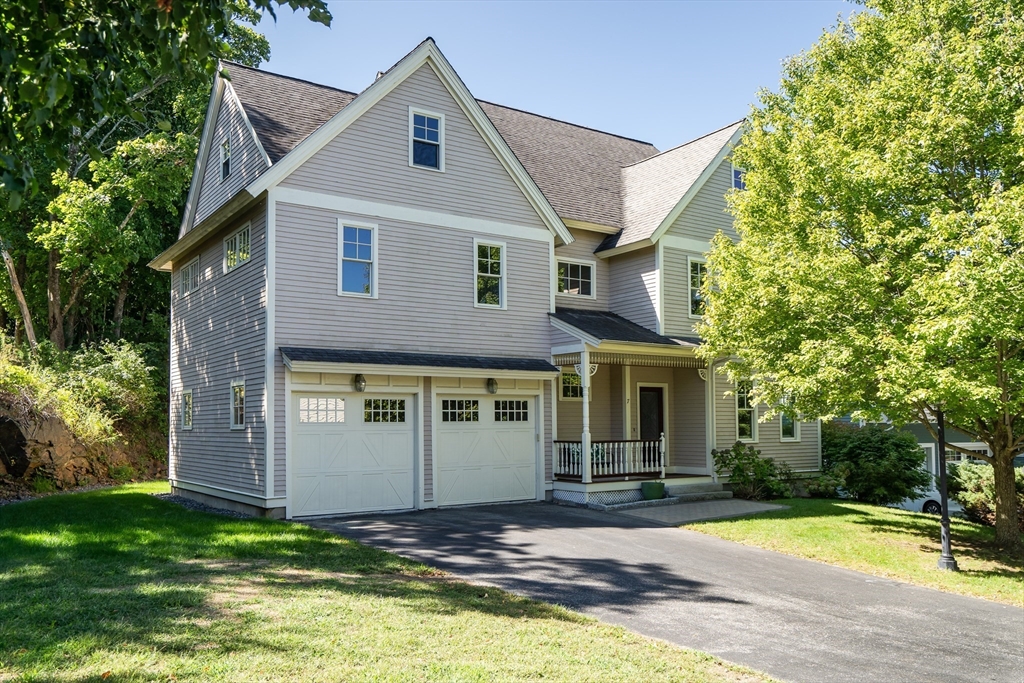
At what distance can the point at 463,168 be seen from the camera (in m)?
17.0

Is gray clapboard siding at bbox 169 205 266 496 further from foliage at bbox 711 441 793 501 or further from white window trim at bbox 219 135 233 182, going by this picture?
foliage at bbox 711 441 793 501

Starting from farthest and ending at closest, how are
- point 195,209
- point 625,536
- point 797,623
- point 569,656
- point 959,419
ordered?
1. point 195,209
2. point 625,536
3. point 959,419
4. point 797,623
5. point 569,656

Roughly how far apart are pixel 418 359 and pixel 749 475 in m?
8.89

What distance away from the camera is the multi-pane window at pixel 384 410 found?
15336 mm

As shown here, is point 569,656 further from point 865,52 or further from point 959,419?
point 865,52

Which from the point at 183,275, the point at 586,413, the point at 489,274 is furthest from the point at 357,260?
the point at 183,275

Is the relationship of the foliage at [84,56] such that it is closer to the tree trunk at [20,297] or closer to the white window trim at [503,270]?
the white window trim at [503,270]

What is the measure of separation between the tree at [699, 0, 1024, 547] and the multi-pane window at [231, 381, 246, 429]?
9.69 metres

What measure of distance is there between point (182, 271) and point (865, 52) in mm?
16583

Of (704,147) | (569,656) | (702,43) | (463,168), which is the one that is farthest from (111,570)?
(704,147)

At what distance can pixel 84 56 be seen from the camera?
5188 millimetres

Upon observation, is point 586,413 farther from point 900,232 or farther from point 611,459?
point 900,232

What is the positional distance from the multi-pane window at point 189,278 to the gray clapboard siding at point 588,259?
8.94 metres

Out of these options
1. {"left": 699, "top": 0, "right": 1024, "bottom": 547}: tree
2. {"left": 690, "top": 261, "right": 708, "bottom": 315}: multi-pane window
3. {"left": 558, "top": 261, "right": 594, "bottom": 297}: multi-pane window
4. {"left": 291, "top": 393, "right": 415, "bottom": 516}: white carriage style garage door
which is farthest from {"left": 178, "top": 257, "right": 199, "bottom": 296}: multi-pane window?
{"left": 699, "top": 0, "right": 1024, "bottom": 547}: tree
